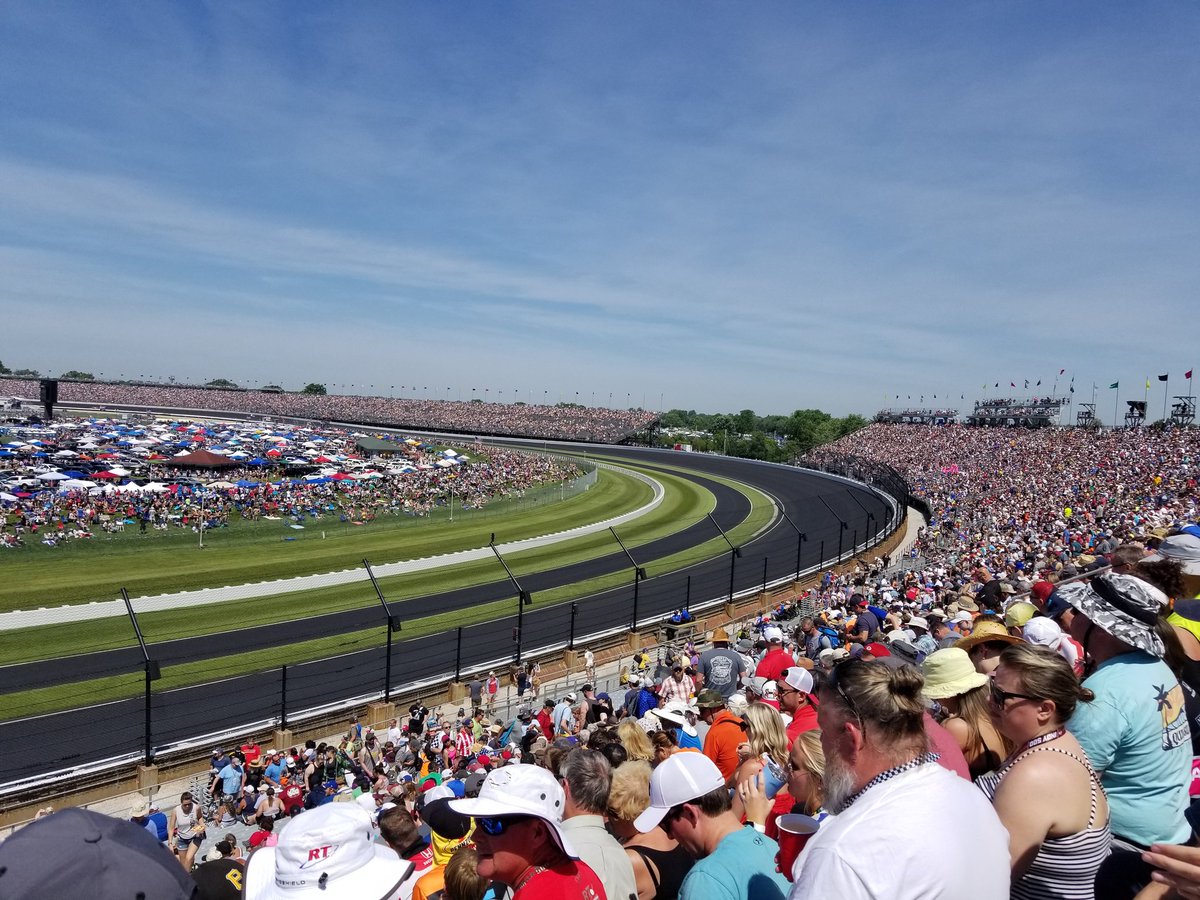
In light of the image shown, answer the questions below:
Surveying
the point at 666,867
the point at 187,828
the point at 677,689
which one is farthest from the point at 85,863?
the point at 187,828

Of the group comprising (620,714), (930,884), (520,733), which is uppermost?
(930,884)

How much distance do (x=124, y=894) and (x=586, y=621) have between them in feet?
78.3

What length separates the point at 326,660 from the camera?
67.6 ft

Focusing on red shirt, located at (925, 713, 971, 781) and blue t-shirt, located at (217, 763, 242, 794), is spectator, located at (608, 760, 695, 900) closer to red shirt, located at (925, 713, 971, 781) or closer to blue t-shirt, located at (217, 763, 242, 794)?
red shirt, located at (925, 713, 971, 781)

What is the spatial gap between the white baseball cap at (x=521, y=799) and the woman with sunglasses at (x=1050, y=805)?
1.84 metres

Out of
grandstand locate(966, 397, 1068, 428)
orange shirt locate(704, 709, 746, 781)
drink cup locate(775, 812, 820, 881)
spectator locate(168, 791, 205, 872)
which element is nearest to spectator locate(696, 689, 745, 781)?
orange shirt locate(704, 709, 746, 781)

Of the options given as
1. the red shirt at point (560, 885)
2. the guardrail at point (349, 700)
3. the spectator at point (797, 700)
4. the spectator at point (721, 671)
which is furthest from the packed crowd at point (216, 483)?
the red shirt at point (560, 885)

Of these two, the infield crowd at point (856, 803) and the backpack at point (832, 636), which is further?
the backpack at point (832, 636)

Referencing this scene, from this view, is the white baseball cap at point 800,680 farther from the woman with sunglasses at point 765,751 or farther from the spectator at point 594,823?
the spectator at point 594,823

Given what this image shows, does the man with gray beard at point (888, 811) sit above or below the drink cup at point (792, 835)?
above

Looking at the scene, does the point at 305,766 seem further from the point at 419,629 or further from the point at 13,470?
the point at 13,470

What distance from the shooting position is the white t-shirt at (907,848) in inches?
81.7

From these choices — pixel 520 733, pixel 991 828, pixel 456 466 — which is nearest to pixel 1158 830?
pixel 991 828

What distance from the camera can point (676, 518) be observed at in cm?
4900
